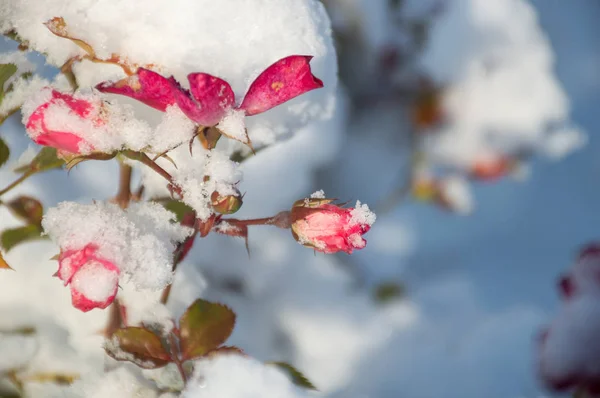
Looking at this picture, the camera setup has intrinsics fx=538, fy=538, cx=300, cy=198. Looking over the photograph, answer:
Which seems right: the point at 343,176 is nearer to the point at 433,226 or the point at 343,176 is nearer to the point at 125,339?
the point at 433,226

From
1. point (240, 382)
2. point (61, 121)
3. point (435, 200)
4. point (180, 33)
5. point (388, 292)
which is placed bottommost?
point (240, 382)

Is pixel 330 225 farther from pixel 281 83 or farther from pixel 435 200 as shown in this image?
pixel 435 200

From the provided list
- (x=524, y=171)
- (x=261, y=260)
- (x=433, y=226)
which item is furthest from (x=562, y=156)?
(x=261, y=260)

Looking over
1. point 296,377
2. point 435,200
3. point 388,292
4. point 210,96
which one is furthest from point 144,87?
point 435,200

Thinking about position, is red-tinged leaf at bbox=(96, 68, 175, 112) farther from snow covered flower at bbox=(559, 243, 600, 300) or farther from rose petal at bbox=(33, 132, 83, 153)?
snow covered flower at bbox=(559, 243, 600, 300)

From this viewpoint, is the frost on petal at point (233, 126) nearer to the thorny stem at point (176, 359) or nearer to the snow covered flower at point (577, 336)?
the thorny stem at point (176, 359)

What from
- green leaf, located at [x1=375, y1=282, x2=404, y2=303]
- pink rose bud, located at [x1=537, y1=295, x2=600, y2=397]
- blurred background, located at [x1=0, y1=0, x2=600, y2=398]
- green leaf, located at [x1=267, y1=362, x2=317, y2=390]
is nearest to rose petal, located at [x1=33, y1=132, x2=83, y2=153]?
green leaf, located at [x1=267, y1=362, x2=317, y2=390]
